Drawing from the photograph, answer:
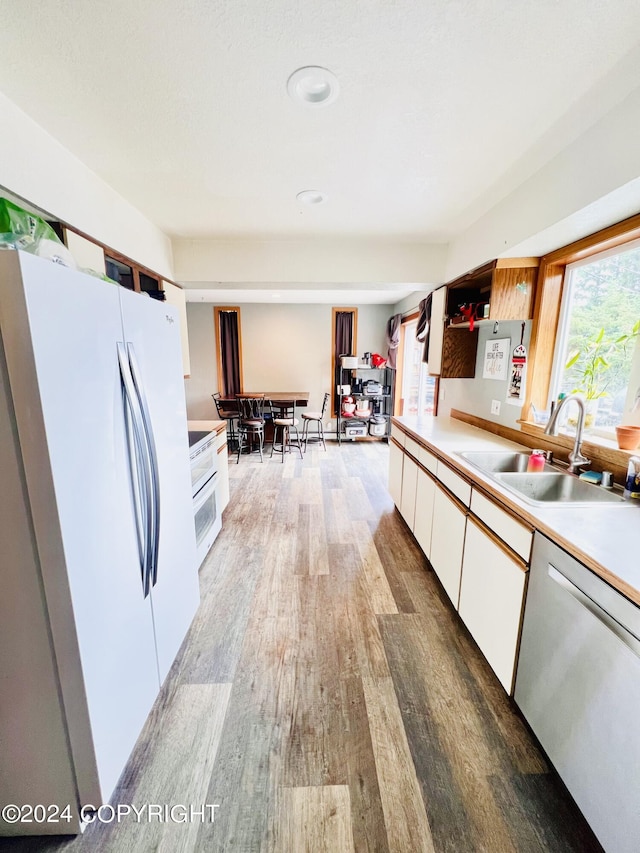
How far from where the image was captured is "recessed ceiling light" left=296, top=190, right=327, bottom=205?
2.05 meters

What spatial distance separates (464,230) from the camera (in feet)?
8.50

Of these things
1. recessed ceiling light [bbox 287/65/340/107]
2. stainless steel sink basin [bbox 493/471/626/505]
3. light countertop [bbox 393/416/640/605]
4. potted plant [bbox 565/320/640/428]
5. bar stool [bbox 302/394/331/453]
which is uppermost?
recessed ceiling light [bbox 287/65/340/107]

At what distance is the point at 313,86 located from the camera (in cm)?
124

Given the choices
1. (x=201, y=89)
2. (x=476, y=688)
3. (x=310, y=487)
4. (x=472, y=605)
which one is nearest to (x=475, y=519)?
(x=472, y=605)

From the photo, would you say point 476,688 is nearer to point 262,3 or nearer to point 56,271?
point 56,271

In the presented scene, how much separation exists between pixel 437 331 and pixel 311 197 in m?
1.63

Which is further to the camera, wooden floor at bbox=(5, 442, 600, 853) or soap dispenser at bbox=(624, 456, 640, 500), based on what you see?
soap dispenser at bbox=(624, 456, 640, 500)

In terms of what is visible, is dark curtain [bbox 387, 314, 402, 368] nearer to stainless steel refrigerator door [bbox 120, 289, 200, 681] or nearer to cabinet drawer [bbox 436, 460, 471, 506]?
cabinet drawer [bbox 436, 460, 471, 506]

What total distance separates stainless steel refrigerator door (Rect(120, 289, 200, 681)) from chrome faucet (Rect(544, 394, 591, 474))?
Answer: 181cm

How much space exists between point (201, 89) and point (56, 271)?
3.29 ft

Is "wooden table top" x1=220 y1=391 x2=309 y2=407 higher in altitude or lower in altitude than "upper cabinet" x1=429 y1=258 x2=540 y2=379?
lower

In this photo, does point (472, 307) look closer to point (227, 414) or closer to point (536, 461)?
point (536, 461)

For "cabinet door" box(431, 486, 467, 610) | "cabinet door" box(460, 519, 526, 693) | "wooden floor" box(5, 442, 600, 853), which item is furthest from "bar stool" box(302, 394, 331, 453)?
"cabinet door" box(460, 519, 526, 693)

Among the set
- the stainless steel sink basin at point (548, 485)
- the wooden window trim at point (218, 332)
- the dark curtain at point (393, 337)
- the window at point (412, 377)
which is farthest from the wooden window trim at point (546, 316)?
the wooden window trim at point (218, 332)
